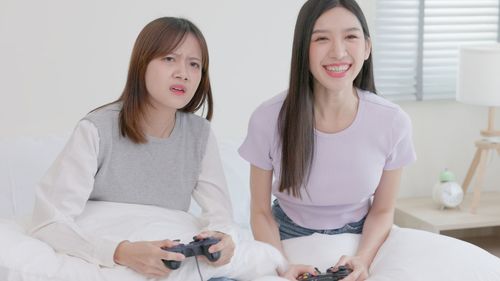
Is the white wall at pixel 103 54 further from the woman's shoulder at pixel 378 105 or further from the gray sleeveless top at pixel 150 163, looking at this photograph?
the woman's shoulder at pixel 378 105

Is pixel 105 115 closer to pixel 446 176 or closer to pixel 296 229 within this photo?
pixel 296 229

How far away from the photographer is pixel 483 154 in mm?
3020

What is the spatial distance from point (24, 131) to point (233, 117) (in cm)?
72

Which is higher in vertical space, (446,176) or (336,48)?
(336,48)

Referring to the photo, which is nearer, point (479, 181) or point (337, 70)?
point (337, 70)

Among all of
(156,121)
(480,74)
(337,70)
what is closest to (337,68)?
(337,70)

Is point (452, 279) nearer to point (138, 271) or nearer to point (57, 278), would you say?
point (138, 271)

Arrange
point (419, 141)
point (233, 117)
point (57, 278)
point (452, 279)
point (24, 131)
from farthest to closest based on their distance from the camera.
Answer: point (419, 141) → point (233, 117) → point (24, 131) → point (452, 279) → point (57, 278)

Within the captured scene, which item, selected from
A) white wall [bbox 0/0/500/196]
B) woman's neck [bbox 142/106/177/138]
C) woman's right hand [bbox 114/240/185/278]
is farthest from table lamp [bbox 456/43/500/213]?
woman's right hand [bbox 114/240/185/278]

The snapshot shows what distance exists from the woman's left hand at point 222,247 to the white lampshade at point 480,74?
1592 millimetres

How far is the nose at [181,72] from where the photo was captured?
5.76 feet

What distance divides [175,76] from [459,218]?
1.52 m

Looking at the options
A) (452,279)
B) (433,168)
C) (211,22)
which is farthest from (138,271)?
(433,168)

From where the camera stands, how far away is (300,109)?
1.82m
